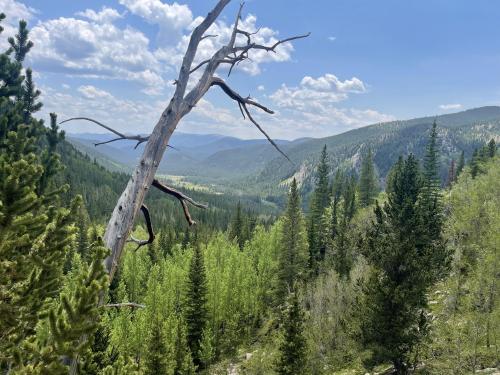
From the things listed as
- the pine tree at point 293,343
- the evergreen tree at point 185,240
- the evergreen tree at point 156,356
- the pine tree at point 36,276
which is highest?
the pine tree at point 36,276

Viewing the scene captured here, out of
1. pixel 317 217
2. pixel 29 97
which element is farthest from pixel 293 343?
pixel 317 217

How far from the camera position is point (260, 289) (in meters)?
53.5

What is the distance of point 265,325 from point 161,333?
23.2m

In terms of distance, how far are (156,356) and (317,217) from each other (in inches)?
1679

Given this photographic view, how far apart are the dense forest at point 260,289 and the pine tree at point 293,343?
7 cm

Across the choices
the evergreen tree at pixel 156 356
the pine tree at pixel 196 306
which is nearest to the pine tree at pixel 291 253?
the pine tree at pixel 196 306

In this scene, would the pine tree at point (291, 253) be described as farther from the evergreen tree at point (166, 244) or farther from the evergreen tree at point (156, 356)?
the evergreen tree at point (166, 244)

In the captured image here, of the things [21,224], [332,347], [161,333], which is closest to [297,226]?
[332,347]

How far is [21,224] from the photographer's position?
5531mm

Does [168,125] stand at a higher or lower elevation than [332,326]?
higher

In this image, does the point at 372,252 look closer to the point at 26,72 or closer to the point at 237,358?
the point at 26,72

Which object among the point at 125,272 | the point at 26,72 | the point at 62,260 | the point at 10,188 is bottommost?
the point at 125,272

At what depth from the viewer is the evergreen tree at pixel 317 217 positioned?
185ft

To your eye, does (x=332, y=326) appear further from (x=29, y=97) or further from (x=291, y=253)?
(x=29, y=97)
